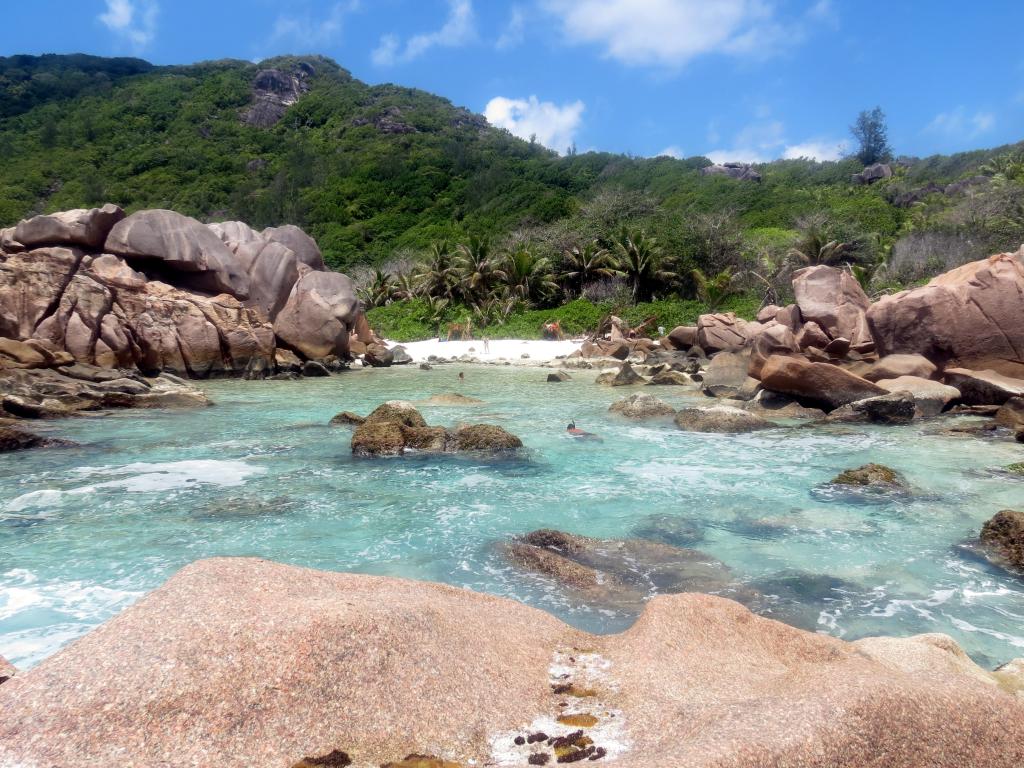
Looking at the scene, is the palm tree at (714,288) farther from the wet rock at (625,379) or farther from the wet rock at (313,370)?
the wet rock at (313,370)

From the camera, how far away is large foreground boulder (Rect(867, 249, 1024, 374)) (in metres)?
15.9

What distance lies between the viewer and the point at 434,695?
3.16 meters

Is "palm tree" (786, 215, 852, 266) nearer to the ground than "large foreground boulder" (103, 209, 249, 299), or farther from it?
farther from it

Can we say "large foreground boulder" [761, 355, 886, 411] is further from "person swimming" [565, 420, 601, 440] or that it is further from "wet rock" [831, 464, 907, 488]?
"wet rock" [831, 464, 907, 488]

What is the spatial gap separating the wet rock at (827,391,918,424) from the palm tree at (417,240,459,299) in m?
32.1

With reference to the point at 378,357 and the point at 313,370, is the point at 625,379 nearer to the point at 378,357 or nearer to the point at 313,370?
the point at 313,370

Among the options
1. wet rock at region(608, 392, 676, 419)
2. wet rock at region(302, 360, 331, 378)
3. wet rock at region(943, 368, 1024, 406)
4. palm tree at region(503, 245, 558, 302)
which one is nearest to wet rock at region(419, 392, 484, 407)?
wet rock at region(608, 392, 676, 419)

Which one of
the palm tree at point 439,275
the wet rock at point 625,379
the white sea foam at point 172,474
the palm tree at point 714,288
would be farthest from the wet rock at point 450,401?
the palm tree at point 439,275

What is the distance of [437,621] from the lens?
375 centimetres

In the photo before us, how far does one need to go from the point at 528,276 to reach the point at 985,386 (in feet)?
96.4

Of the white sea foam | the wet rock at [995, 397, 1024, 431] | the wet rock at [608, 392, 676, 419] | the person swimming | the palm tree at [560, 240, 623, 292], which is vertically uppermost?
the palm tree at [560, 240, 623, 292]

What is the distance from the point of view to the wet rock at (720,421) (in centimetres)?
1371

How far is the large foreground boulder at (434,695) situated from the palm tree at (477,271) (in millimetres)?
39876

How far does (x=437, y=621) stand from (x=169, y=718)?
4.37 ft
